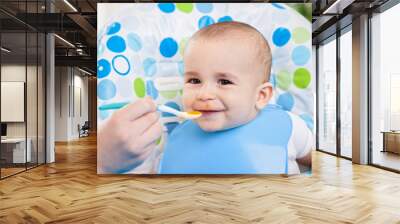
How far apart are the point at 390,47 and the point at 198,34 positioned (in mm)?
3931

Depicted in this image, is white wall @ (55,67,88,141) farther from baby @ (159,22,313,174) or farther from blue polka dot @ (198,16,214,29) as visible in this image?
blue polka dot @ (198,16,214,29)

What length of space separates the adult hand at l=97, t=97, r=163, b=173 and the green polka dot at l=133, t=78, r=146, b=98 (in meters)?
0.10

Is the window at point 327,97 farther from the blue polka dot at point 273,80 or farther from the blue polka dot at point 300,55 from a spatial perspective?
the blue polka dot at point 273,80

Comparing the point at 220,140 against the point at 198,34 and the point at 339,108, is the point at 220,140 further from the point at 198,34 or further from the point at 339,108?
the point at 339,108

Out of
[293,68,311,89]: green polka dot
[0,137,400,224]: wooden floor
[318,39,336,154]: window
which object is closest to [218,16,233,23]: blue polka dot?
[293,68,311,89]: green polka dot

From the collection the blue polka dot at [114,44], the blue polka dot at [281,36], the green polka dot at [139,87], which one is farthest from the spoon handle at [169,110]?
the blue polka dot at [281,36]

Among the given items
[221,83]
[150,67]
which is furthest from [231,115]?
[150,67]

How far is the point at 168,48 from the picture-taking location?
6402mm

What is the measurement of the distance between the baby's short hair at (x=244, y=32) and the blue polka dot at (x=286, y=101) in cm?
40

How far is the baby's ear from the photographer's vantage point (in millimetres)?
6281

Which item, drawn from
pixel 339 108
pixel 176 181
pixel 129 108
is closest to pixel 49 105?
pixel 129 108

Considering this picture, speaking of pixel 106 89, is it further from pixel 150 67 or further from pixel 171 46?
pixel 171 46

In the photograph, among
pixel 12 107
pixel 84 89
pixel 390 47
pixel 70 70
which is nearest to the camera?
pixel 12 107

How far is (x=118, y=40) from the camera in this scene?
21.0 feet
